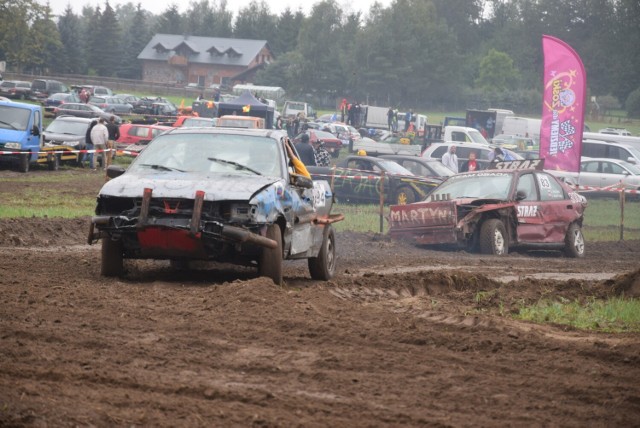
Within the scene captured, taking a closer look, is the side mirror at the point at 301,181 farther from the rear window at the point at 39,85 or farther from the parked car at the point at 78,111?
the rear window at the point at 39,85

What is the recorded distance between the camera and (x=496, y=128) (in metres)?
60.8

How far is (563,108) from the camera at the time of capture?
2538 centimetres

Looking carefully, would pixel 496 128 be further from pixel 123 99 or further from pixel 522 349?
pixel 522 349

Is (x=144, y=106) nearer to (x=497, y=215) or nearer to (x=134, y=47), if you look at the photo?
(x=497, y=215)

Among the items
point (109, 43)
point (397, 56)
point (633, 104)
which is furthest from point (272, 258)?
point (109, 43)

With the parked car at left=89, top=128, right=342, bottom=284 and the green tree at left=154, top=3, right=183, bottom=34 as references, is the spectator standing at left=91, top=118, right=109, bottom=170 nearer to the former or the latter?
the parked car at left=89, top=128, right=342, bottom=284

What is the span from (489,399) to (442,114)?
8727 cm

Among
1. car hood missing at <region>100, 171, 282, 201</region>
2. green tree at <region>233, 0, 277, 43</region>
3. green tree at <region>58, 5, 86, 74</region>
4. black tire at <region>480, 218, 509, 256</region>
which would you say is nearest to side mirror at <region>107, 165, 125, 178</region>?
car hood missing at <region>100, 171, 282, 201</region>

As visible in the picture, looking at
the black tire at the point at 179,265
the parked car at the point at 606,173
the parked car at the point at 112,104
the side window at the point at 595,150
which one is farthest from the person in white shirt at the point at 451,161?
the parked car at the point at 112,104

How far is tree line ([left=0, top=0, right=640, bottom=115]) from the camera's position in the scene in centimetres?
8038

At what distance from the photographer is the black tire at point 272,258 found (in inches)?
396

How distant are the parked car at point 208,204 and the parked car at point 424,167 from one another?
17.0 m

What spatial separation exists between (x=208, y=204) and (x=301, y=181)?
139 centimetres

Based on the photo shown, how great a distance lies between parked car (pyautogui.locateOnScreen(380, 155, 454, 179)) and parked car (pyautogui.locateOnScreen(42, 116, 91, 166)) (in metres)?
9.86
